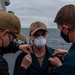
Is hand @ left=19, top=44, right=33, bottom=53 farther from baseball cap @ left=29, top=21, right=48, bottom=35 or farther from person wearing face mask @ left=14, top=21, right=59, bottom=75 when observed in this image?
baseball cap @ left=29, top=21, right=48, bottom=35

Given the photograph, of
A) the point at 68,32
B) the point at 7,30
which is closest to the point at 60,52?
the point at 68,32

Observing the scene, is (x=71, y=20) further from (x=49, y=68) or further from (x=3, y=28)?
(x=49, y=68)

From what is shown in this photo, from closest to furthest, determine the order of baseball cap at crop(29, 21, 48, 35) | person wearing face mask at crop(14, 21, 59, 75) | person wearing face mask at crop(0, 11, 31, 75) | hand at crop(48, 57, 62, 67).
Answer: person wearing face mask at crop(0, 11, 31, 75), hand at crop(48, 57, 62, 67), person wearing face mask at crop(14, 21, 59, 75), baseball cap at crop(29, 21, 48, 35)

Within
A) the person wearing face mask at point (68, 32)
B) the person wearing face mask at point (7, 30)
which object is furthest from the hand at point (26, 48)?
the person wearing face mask at point (68, 32)

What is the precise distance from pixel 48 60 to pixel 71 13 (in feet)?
3.31

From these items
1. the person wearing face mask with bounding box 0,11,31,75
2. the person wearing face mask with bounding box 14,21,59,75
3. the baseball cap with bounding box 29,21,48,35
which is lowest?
the person wearing face mask with bounding box 14,21,59,75

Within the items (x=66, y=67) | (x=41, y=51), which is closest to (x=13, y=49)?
(x=41, y=51)

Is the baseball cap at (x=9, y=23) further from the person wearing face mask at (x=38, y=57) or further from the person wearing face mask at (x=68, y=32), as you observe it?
the person wearing face mask at (x=38, y=57)

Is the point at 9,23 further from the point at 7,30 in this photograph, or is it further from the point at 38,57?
the point at 38,57

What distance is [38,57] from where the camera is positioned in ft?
14.1

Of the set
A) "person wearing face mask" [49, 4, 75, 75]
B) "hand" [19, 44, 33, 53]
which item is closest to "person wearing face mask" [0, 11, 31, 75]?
"person wearing face mask" [49, 4, 75, 75]

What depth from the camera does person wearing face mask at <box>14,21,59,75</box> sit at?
4145 millimetres

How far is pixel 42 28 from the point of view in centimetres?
429

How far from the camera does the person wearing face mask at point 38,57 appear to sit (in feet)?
13.6
